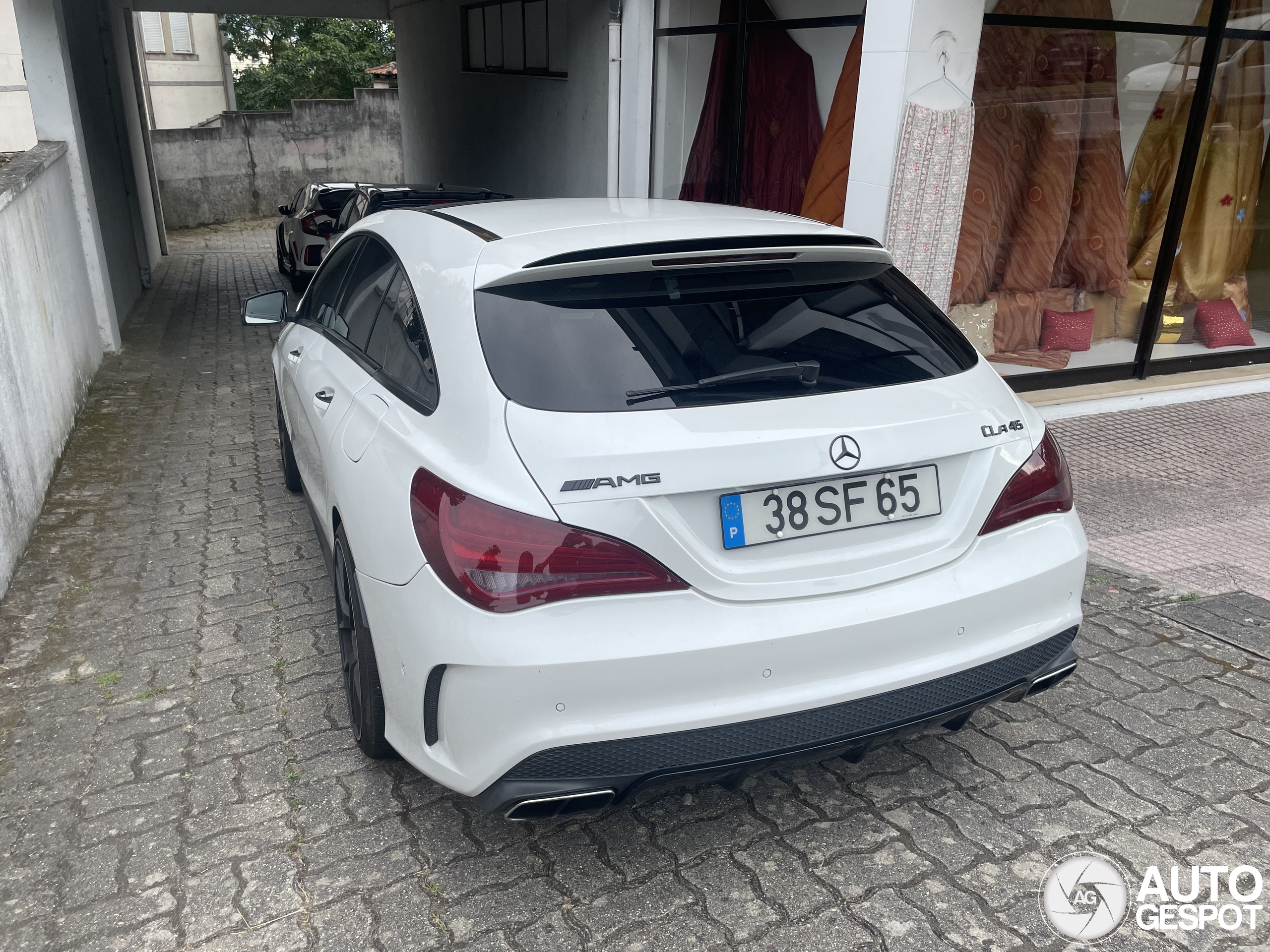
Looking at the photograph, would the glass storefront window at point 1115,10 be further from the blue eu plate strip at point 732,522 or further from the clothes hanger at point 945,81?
the blue eu plate strip at point 732,522

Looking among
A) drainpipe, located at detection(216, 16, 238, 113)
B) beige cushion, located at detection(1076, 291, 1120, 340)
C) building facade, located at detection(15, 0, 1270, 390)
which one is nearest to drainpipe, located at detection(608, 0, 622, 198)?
building facade, located at detection(15, 0, 1270, 390)

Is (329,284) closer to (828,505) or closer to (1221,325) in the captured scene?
(828,505)

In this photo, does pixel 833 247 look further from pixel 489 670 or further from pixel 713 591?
pixel 489 670

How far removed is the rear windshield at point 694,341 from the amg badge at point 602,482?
0.65ft

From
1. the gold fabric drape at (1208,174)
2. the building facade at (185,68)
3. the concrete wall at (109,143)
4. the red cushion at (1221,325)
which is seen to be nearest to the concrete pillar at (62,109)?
the concrete wall at (109,143)

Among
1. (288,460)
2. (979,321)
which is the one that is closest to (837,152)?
(979,321)

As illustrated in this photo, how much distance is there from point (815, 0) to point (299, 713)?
251 inches

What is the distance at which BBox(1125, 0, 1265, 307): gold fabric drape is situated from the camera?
6766 millimetres

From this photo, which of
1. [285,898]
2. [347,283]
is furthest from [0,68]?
[285,898]

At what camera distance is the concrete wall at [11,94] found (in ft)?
48.3

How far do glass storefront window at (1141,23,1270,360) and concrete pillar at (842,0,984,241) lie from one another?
247 centimetres

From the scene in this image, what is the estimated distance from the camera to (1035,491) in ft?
8.30

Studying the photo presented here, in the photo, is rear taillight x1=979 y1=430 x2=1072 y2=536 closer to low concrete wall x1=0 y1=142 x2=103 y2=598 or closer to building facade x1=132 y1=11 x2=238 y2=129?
low concrete wall x1=0 y1=142 x2=103 y2=598

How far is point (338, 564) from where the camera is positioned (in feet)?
10.4
